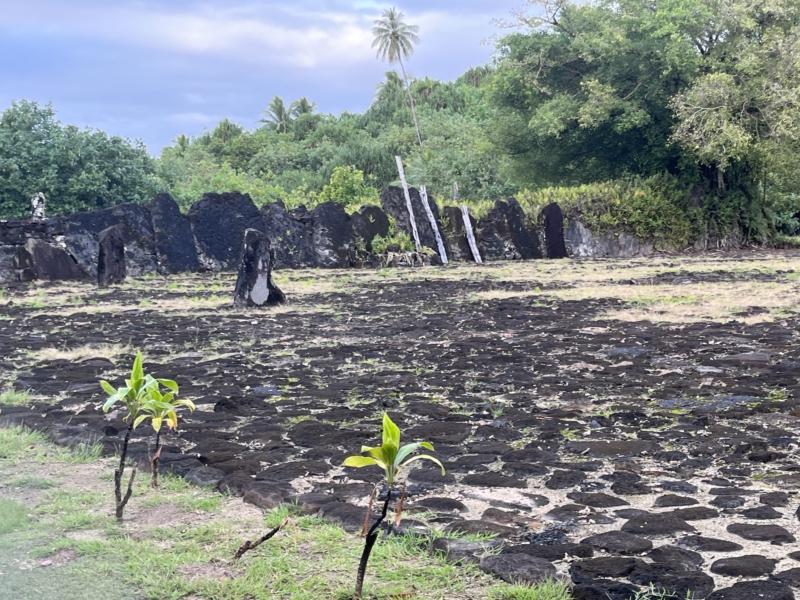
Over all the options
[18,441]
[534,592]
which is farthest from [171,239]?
[534,592]

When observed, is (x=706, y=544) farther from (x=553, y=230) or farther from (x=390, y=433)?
(x=553, y=230)

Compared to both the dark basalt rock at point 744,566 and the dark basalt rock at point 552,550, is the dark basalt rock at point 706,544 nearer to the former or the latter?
the dark basalt rock at point 744,566

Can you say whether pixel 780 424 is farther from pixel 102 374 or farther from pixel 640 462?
pixel 102 374

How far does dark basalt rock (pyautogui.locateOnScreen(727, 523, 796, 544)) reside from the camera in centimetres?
281

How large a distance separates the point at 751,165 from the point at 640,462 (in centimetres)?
2549

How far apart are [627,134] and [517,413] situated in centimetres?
2426

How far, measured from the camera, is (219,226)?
20.5 m

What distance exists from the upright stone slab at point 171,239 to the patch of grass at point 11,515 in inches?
677

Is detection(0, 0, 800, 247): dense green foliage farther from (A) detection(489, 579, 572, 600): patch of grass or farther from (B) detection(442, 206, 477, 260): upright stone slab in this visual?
(A) detection(489, 579, 572, 600): patch of grass

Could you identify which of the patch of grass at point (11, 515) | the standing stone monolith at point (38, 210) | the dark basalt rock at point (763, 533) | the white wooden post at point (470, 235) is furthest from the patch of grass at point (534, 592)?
the white wooden post at point (470, 235)

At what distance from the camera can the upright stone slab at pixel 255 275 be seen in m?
11.2

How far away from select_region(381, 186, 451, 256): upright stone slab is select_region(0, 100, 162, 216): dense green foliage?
11122 millimetres

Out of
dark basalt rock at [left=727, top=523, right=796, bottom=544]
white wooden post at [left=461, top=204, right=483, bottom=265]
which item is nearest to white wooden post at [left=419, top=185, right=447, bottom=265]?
white wooden post at [left=461, top=204, right=483, bottom=265]

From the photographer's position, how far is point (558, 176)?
30.3 meters
